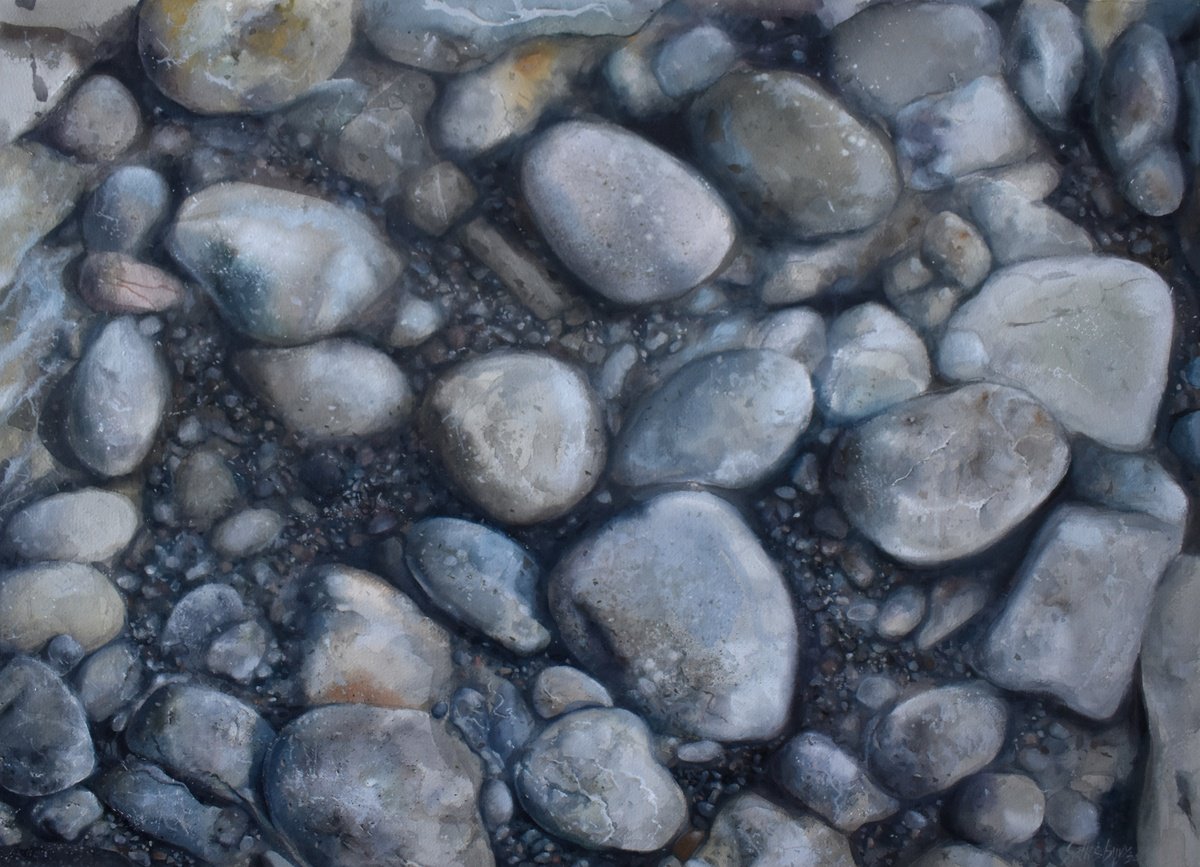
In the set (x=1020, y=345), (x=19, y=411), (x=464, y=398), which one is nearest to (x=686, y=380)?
(x=464, y=398)

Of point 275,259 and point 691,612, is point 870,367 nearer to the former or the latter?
point 691,612

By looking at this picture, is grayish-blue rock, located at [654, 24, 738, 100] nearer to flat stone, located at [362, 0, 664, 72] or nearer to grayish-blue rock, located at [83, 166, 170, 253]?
flat stone, located at [362, 0, 664, 72]

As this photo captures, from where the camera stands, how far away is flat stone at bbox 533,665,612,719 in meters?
1.09

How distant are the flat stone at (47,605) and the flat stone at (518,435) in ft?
1.37

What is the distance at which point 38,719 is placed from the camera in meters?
1.08

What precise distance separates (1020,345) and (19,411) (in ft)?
3.65

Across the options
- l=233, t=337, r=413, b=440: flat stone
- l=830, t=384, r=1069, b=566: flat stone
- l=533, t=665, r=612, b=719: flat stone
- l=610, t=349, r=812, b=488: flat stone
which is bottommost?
l=533, t=665, r=612, b=719: flat stone

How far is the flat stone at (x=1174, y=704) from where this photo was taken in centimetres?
108

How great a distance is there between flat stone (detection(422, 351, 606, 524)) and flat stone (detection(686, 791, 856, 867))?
386 millimetres

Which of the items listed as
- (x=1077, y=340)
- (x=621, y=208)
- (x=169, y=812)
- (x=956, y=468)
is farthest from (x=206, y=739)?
(x=1077, y=340)

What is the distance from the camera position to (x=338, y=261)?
1081mm

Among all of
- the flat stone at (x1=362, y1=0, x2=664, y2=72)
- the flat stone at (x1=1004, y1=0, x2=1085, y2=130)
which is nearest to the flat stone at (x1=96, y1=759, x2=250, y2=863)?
the flat stone at (x1=362, y1=0, x2=664, y2=72)

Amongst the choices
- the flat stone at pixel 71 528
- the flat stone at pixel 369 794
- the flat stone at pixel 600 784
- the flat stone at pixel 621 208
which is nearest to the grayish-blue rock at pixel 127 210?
the flat stone at pixel 71 528

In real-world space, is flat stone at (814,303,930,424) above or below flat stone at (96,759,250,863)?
above
